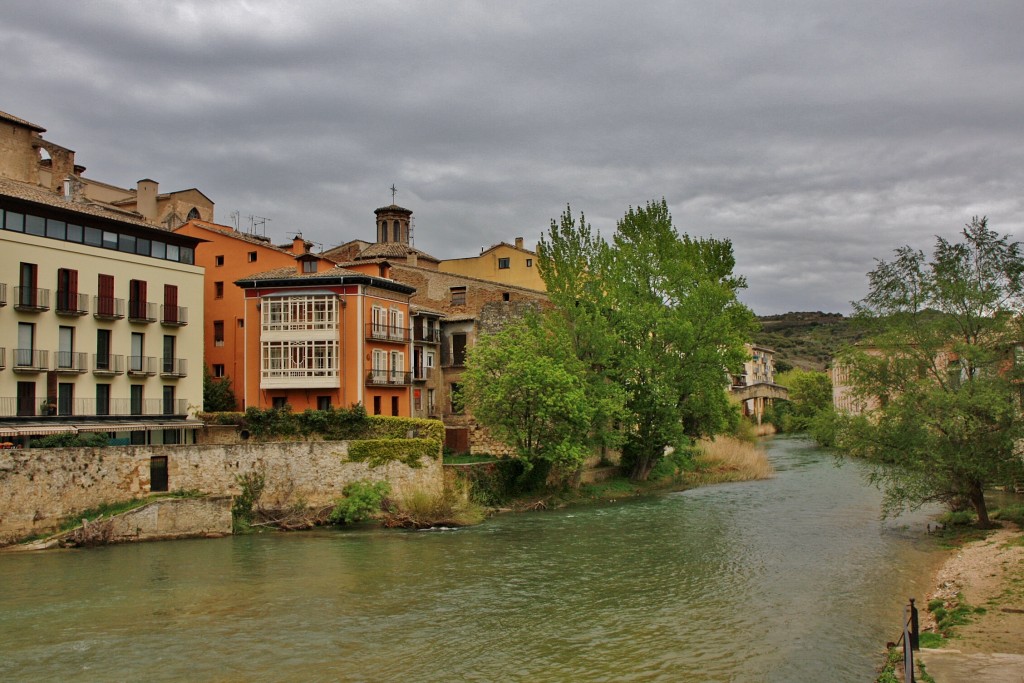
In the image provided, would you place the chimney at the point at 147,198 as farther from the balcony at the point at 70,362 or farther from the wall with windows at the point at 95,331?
the balcony at the point at 70,362

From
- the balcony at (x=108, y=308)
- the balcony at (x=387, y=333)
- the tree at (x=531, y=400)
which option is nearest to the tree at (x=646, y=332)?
the tree at (x=531, y=400)

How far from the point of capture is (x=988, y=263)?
90.3 ft

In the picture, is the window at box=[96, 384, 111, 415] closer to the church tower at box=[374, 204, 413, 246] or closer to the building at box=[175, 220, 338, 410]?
the building at box=[175, 220, 338, 410]

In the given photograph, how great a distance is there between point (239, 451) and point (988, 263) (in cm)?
2707

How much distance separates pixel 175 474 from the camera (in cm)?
3194

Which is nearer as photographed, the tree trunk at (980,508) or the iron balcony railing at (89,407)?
the tree trunk at (980,508)

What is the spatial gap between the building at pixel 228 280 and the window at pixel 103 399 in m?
8.59

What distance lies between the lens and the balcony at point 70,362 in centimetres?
3381

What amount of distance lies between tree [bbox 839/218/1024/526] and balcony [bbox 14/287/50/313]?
1172 inches

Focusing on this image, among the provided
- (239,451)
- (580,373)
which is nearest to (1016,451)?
(580,373)

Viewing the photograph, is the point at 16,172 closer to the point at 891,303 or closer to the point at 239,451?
the point at 239,451

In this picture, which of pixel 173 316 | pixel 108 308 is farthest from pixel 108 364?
pixel 173 316

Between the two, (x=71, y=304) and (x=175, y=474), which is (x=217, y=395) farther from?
(x=175, y=474)

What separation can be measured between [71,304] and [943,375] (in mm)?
32356
